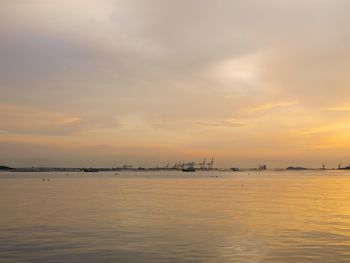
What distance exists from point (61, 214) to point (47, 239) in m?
16.9

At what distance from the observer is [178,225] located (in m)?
39.9

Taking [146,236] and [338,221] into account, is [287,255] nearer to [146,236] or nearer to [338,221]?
[146,236]

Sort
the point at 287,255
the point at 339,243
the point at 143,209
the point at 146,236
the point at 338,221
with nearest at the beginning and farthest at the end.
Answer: the point at 287,255, the point at 339,243, the point at 146,236, the point at 338,221, the point at 143,209

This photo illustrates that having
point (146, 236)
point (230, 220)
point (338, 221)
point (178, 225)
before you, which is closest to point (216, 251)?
point (146, 236)

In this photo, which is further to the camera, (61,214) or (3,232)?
(61,214)

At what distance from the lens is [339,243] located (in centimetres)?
3131

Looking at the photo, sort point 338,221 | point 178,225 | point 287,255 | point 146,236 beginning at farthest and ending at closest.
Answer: point 338,221, point 178,225, point 146,236, point 287,255

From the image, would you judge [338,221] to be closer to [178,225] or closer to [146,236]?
[178,225]

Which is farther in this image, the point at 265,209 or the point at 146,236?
the point at 265,209

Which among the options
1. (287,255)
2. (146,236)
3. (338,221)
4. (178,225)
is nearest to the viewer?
(287,255)

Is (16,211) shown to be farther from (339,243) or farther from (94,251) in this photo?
(339,243)

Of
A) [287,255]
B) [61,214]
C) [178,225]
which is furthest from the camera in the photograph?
[61,214]

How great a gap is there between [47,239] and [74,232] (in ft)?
11.5

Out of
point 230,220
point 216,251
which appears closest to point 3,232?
point 216,251
